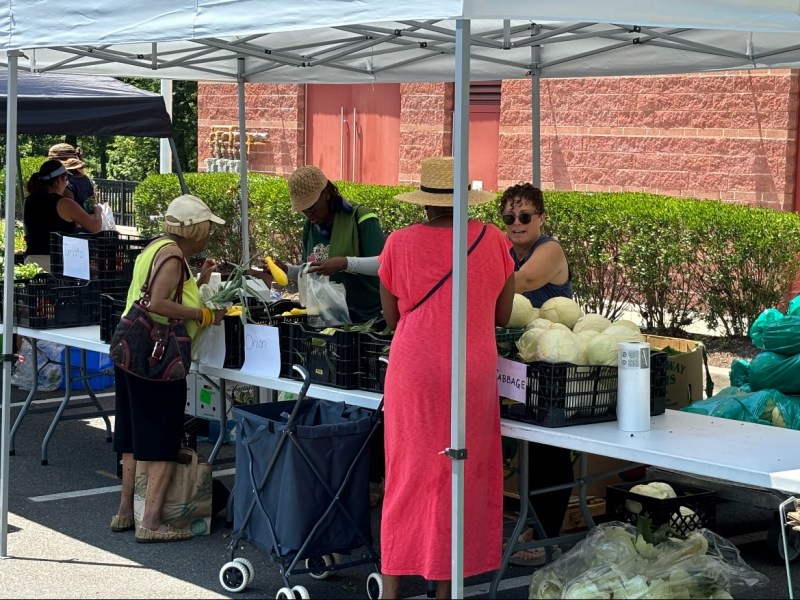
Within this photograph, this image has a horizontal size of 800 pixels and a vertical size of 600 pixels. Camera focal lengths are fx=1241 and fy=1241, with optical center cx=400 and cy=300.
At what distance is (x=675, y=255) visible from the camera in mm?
11289

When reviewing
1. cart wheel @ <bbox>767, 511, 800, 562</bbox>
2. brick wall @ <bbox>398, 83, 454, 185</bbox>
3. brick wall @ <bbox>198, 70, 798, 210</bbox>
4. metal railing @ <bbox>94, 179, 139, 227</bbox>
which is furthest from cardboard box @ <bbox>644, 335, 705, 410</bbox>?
metal railing @ <bbox>94, 179, 139, 227</bbox>

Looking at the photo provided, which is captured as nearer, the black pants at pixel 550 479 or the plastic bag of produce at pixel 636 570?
the plastic bag of produce at pixel 636 570

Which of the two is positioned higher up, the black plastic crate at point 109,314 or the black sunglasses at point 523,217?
the black sunglasses at point 523,217

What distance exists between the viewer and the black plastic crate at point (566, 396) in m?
5.07

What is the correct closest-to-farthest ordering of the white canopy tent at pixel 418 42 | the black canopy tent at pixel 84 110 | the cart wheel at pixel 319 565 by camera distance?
the white canopy tent at pixel 418 42 < the cart wheel at pixel 319 565 < the black canopy tent at pixel 84 110

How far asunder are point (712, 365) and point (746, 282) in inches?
31.3

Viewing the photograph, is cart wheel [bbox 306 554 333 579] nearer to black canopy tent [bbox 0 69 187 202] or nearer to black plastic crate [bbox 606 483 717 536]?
black plastic crate [bbox 606 483 717 536]

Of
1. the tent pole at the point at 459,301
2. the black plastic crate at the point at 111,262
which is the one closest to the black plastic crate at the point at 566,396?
the tent pole at the point at 459,301

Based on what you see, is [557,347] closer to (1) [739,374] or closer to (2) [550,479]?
(2) [550,479]

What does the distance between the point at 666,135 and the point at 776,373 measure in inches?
275

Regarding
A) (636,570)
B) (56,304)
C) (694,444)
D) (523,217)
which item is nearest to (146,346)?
(56,304)

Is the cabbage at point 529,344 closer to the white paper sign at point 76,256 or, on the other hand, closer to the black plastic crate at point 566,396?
the black plastic crate at point 566,396

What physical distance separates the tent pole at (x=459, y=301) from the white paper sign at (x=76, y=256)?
12.9 ft

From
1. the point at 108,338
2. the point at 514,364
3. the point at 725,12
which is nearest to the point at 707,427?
the point at 514,364
